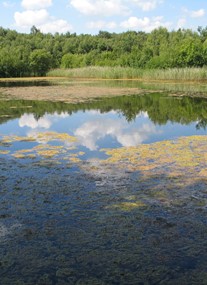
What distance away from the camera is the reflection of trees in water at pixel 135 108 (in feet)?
43.8

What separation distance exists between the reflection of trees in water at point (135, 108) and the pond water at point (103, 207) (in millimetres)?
2806

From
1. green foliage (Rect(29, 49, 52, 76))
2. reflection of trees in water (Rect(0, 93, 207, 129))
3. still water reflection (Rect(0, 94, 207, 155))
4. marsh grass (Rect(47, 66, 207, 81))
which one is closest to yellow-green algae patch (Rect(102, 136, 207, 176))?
still water reflection (Rect(0, 94, 207, 155))

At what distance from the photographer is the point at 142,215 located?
452cm

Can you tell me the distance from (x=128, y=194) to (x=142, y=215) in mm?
810

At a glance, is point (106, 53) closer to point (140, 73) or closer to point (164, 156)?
point (140, 73)

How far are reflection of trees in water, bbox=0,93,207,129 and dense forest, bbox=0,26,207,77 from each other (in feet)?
84.0

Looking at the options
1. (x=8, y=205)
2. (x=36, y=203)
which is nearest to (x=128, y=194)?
(x=36, y=203)

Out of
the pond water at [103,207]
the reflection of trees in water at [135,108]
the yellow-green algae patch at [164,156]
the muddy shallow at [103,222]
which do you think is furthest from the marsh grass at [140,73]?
the muddy shallow at [103,222]

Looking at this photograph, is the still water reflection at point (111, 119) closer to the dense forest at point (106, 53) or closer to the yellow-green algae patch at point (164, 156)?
the yellow-green algae patch at point (164, 156)

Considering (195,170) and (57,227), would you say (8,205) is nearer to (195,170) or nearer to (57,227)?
(57,227)

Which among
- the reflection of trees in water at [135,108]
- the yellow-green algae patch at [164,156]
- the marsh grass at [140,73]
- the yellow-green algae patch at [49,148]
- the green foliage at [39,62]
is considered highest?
the green foliage at [39,62]

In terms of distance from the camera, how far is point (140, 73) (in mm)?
41188

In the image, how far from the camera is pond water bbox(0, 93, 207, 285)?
11.0 ft

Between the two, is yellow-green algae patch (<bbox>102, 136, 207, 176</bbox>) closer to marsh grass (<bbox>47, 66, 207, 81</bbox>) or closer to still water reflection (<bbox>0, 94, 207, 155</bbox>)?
still water reflection (<bbox>0, 94, 207, 155</bbox>)
